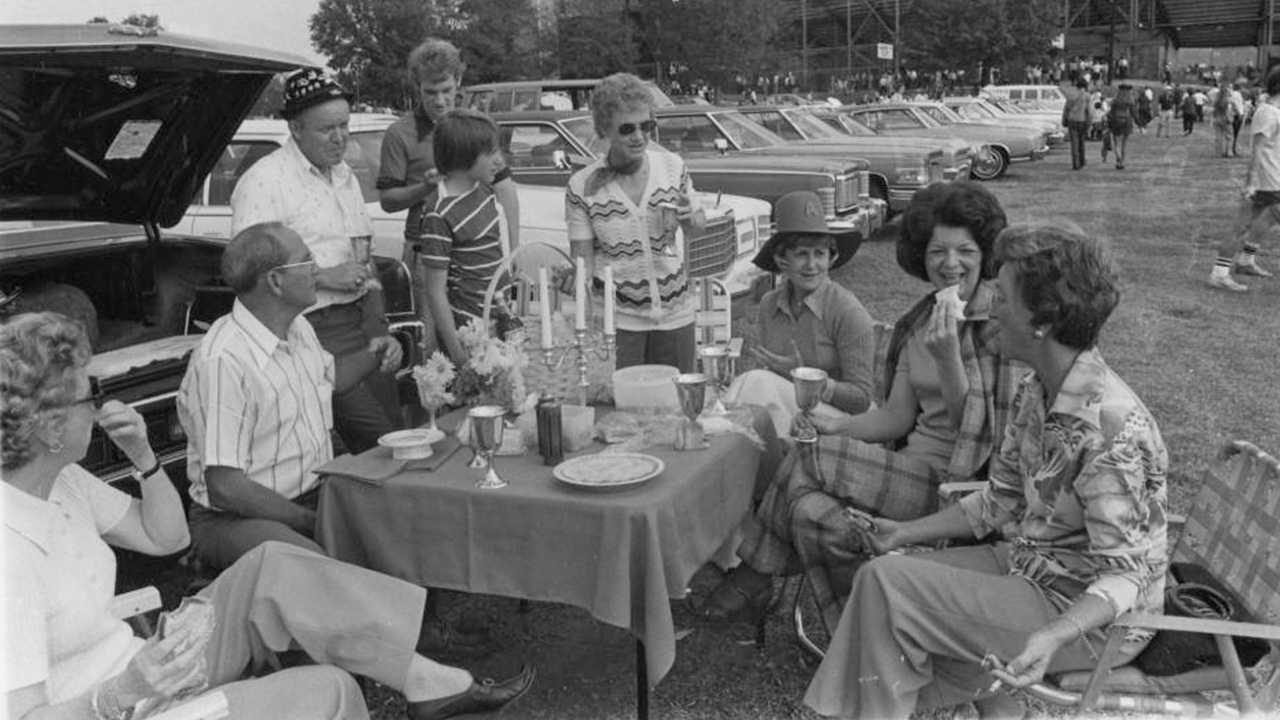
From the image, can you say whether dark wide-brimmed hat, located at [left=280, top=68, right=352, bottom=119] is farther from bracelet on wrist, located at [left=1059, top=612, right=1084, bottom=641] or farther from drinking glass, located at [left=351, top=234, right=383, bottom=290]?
bracelet on wrist, located at [left=1059, top=612, right=1084, bottom=641]

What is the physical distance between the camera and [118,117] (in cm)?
419

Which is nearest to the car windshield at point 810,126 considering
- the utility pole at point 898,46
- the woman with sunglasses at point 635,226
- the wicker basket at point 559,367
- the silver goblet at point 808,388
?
the woman with sunglasses at point 635,226

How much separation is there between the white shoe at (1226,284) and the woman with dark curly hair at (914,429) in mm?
7262

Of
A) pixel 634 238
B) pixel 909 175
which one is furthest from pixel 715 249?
pixel 909 175

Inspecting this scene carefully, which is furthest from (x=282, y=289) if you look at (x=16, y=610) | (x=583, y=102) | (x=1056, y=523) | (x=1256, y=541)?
(x=583, y=102)

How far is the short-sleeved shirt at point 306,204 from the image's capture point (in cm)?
389

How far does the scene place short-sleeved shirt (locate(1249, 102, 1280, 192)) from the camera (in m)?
8.92

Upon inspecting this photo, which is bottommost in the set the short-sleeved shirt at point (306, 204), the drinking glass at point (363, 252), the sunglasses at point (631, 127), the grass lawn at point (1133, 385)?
the grass lawn at point (1133, 385)

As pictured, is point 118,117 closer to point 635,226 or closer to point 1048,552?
point 635,226

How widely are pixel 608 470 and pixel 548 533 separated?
233mm

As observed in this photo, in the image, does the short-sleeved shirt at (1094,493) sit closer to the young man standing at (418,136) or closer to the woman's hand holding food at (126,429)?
the woman's hand holding food at (126,429)

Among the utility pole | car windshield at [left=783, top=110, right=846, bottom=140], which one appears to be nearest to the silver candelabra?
car windshield at [left=783, top=110, right=846, bottom=140]

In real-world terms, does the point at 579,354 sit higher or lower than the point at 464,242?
lower

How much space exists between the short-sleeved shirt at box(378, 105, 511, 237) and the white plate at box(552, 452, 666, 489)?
8.39 feet
